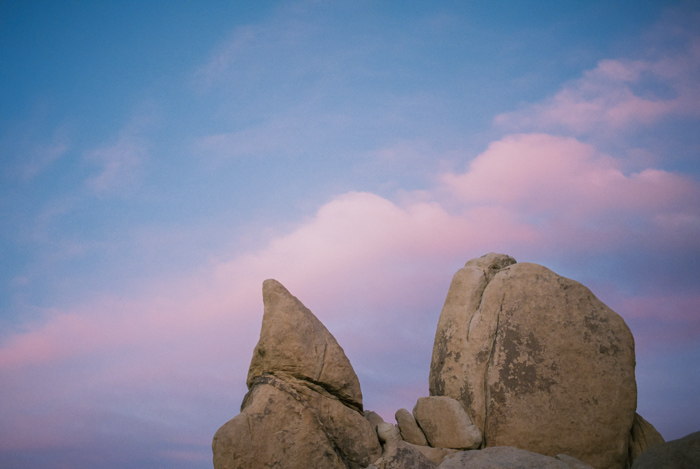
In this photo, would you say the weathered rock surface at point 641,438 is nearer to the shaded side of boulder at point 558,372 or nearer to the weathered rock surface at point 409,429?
the shaded side of boulder at point 558,372

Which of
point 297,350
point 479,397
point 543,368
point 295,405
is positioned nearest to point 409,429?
point 479,397

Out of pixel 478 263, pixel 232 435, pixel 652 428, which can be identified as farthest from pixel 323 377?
pixel 652 428

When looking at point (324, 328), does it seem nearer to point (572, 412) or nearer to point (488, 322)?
point (488, 322)

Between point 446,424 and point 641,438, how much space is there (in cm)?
450

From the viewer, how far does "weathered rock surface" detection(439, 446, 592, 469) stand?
33.8ft

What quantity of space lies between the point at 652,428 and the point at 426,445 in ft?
16.9

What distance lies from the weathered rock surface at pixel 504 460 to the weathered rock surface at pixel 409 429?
1005 mm

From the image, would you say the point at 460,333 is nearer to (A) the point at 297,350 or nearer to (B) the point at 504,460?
(B) the point at 504,460

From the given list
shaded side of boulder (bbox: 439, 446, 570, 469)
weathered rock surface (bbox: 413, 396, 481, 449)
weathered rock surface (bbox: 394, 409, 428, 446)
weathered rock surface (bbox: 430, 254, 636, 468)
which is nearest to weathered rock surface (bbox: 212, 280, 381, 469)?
weathered rock surface (bbox: 394, 409, 428, 446)

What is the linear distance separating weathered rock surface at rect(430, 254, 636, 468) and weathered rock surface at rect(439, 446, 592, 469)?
37.0 inches

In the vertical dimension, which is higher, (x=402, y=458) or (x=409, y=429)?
(x=409, y=429)

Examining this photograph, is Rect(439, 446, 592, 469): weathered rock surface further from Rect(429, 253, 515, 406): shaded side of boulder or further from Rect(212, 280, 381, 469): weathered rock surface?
Rect(212, 280, 381, 469): weathered rock surface

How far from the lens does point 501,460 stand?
10469mm

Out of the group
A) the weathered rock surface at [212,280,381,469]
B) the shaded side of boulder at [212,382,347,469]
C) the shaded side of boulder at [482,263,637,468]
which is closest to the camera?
the shaded side of boulder at [212,382,347,469]
